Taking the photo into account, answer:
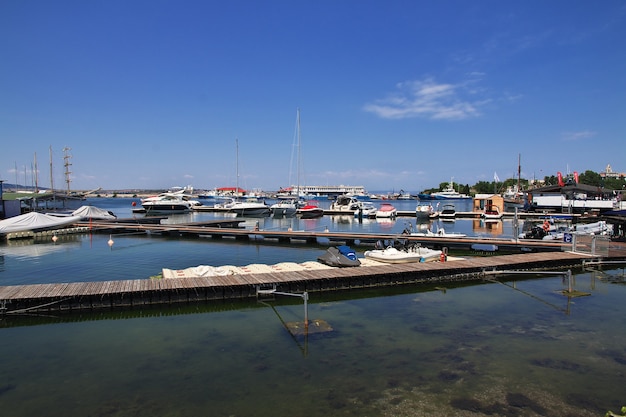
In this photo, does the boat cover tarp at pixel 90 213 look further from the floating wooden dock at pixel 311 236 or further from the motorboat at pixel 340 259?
the motorboat at pixel 340 259

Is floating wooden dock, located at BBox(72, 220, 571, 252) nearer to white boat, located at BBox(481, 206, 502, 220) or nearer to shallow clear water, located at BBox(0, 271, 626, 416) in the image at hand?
shallow clear water, located at BBox(0, 271, 626, 416)

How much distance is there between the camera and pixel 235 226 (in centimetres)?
5475

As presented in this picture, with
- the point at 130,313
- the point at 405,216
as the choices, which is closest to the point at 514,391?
the point at 130,313

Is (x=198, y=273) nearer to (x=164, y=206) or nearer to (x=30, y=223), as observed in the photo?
(x=30, y=223)

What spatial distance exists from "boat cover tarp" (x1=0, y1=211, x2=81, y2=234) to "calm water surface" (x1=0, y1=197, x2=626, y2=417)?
105 feet

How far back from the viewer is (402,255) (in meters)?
25.5

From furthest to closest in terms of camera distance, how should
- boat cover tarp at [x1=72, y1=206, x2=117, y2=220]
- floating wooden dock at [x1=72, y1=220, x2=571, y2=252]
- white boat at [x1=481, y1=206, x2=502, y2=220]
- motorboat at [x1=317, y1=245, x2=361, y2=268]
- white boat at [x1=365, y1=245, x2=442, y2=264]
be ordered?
white boat at [x1=481, y1=206, x2=502, y2=220], boat cover tarp at [x1=72, y1=206, x2=117, y2=220], floating wooden dock at [x1=72, y1=220, x2=571, y2=252], white boat at [x1=365, y1=245, x2=442, y2=264], motorboat at [x1=317, y1=245, x2=361, y2=268]

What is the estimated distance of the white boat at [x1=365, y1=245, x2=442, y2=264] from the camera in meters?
25.3

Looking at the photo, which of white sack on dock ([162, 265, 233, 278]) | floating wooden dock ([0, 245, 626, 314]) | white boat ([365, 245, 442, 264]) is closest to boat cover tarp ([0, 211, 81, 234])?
floating wooden dock ([0, 245, 626, 314])

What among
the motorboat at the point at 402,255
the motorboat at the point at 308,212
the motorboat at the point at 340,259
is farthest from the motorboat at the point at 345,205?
the motorboat at the point at 340,259

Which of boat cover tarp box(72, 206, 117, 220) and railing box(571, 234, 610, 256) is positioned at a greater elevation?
boat cover tarp box(72, 206, 117, 220)

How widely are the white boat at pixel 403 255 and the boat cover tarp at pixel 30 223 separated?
37.8m

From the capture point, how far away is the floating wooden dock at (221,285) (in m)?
16.9

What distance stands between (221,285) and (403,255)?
12200 mm
